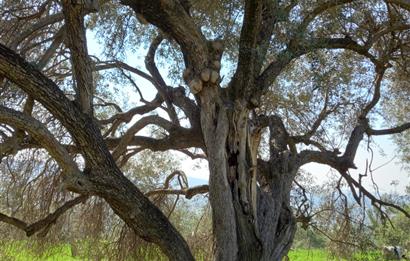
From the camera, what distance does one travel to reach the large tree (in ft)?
14.3

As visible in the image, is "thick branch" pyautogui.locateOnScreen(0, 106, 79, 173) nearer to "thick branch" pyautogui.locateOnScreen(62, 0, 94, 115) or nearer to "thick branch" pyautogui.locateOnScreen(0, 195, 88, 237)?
"thick branch" pyautogui.locateOnScreen(62, 0, 94, 115)

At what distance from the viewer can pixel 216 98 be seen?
5.43 m

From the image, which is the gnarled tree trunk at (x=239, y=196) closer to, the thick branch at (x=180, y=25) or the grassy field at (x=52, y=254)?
the thick branch at (x=180, y=25)

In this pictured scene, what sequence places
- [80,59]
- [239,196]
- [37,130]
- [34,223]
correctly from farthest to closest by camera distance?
[239,196], [34,223], [80,59], [37,130]

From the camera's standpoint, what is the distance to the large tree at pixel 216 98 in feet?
14.3

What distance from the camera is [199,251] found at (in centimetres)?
742

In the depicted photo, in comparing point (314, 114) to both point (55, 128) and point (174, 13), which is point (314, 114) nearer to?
point (174, 13)

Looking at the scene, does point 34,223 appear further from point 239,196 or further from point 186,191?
point 186,191

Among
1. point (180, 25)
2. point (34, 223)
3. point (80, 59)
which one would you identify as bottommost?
point (34, 223)

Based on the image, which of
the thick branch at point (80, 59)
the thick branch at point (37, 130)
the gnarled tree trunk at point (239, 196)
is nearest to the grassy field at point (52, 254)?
the gnarled tree trunk at point (239, 196)

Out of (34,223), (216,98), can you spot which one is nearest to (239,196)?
(216,98)

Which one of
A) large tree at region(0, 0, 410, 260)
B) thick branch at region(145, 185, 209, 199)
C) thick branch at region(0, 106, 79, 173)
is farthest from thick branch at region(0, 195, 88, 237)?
thick branch at region(145, 185, 209, 199)

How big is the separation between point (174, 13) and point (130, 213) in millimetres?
2283

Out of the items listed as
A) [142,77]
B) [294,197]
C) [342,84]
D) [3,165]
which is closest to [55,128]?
[3,165]
